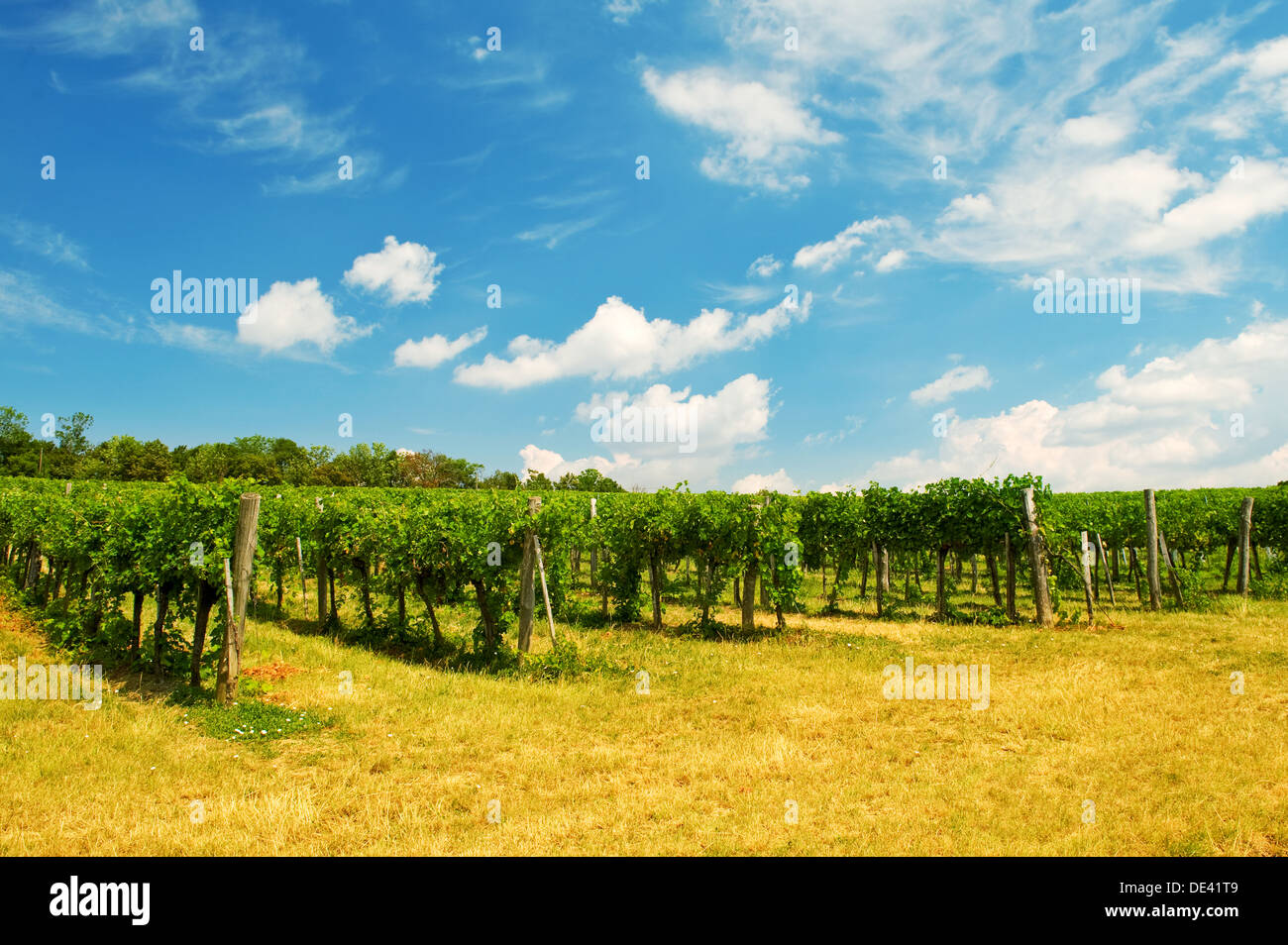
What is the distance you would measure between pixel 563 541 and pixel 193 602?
6.91 m

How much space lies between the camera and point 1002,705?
31.6 feet

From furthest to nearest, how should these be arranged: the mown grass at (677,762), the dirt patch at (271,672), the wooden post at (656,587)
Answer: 1. the wooden post at (656,587)
2. the dirt patch at (271,672)
3. the mown grass at (677,762)

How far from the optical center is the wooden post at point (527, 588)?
1216 centimetres

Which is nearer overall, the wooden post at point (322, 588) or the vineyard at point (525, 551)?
the vineyard at point (525, 551)

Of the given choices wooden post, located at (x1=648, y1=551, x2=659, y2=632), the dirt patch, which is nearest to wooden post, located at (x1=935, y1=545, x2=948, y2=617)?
wooden post, located at (x1=648, y1=551, x2=659, y2=632)

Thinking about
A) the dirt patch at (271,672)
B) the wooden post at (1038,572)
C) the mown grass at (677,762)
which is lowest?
the mown grass at (677,762)

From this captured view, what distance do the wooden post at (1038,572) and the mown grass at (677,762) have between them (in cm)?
325

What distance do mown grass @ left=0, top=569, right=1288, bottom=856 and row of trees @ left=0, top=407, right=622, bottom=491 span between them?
2534 inches

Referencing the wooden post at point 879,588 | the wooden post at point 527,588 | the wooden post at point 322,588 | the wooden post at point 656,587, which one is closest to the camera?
the wooden post at point 527,588

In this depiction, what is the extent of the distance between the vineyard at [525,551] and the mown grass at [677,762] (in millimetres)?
1681

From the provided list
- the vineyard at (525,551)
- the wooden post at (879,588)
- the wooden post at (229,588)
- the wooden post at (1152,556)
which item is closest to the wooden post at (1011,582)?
the vineyard at (525,551)

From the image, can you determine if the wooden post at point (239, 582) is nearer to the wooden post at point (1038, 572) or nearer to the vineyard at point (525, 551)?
the vineyard at point (525, 551)

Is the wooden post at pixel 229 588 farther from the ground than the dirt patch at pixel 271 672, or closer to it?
farther from the ground

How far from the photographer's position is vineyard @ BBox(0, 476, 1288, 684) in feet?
36.7
